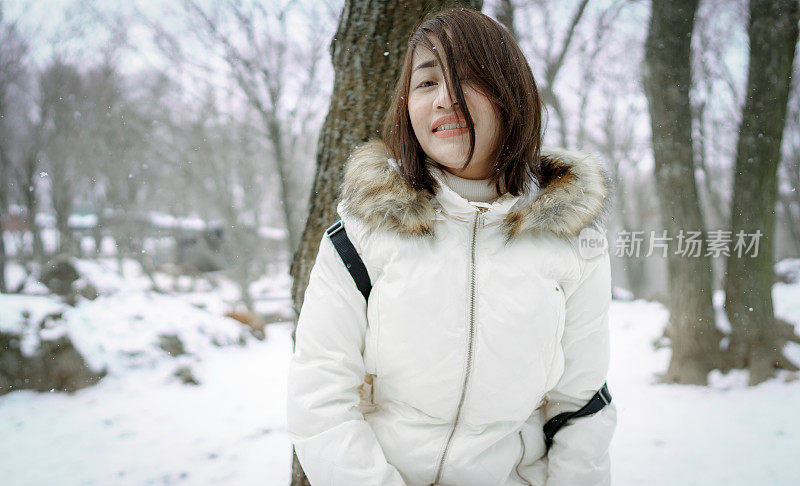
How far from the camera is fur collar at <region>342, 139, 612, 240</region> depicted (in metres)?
1.20

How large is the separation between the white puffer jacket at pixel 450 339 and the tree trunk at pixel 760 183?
3.97m

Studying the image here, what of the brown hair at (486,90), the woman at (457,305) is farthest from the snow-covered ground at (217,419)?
the brown hair at (486,90)

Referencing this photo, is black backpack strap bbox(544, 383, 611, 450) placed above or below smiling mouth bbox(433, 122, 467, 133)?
below

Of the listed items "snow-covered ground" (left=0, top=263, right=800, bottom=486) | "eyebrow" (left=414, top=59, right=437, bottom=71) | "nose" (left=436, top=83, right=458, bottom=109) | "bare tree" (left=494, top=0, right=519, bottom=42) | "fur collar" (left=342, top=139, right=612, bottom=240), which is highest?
"bare tree" (left=494, top=0, right=519, bottom=42)

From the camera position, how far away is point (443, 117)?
119 centimetres

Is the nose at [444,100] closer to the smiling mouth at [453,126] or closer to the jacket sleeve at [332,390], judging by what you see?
the smiling mouth at [453,126]

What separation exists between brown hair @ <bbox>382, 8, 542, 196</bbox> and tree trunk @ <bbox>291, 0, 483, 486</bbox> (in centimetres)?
64

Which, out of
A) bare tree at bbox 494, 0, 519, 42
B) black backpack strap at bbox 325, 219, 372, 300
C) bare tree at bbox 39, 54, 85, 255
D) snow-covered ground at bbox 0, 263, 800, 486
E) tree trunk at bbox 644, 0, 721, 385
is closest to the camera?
black backpack strap at bbox 325, 219, 372, 300

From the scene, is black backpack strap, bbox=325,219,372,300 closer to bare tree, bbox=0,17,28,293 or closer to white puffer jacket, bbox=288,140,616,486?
white puffer jacket, bbox=288,140,616,486

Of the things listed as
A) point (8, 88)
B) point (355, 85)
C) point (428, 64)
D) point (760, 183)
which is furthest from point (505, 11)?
point (8, 88)

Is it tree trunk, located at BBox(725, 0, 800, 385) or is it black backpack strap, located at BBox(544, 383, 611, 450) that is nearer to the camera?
black backpack strap, located at BBox(544, 383, 611, 450)

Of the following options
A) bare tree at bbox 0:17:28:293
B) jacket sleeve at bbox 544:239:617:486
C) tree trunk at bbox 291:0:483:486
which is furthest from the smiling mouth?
bare tree at bbox 0:17:28:293

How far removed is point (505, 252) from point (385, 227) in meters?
0.34

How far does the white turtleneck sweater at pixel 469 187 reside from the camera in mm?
1335
